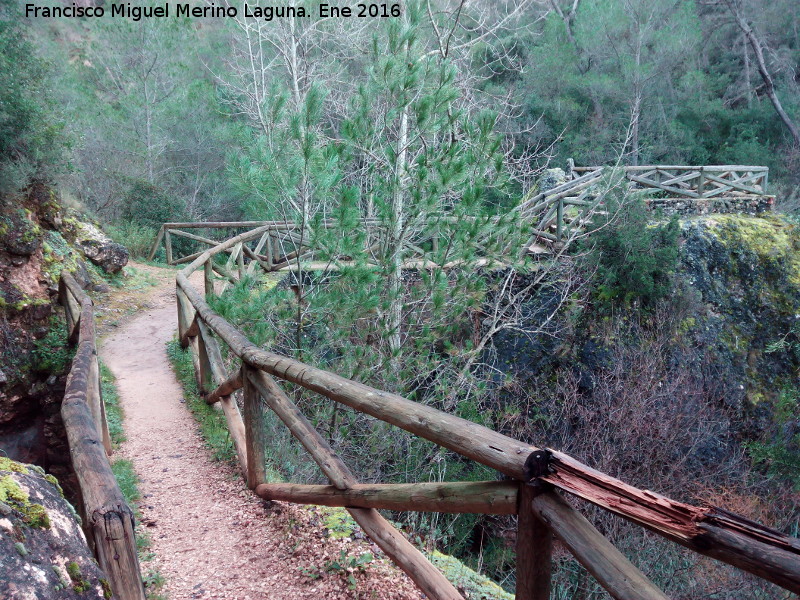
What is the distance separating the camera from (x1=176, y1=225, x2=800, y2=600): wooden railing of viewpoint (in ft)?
3.70

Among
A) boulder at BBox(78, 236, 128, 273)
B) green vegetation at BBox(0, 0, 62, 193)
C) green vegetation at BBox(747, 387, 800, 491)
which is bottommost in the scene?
green vegetation at BBox(747, 387, 800, 491)

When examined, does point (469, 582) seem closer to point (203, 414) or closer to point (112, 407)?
point (203, 414)

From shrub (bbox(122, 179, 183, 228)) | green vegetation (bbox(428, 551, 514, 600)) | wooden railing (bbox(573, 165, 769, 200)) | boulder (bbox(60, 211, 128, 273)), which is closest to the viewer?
green vegetation (bbox(428, 551, 514, 600))

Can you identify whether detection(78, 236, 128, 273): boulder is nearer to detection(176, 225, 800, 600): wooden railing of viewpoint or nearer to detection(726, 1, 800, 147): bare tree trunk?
detection(176, 225, 800, 600): wooden railing of viewpoint

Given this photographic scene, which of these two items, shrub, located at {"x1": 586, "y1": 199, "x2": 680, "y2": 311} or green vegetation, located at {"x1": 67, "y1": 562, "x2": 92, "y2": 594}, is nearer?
green vegetation, located at {"x1": 67, "y1": 562, "x2": 92, "y2": 594}

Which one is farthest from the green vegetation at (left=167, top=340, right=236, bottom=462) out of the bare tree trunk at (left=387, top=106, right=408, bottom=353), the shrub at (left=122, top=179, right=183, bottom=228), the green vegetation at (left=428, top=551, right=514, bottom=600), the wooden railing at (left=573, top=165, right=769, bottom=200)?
the wooden railing at (left=573, top=165, right=769, bottom=200)

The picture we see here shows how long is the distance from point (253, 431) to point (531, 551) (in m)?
2.33

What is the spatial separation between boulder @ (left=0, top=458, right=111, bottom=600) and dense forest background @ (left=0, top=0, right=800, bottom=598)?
2.88 metres

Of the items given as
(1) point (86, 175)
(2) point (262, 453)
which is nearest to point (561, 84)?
(1) point (86, 175)

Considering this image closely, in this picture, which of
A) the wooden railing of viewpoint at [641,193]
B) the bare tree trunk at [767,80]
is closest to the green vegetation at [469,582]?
the wooden railing of viewpoint at [641,193]

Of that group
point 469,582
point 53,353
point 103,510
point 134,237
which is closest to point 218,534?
point 469,582

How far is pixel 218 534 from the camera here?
3422 millimetres

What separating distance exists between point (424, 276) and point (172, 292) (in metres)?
6.18

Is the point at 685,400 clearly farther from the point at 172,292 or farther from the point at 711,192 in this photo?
the point at 172,292
